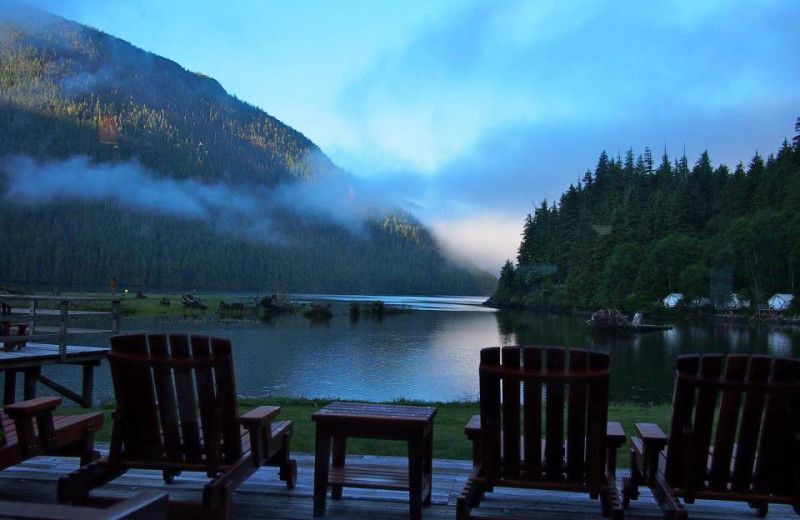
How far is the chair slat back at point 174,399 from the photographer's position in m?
3.43

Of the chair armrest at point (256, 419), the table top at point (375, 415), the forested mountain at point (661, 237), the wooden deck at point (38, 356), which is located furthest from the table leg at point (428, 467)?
the forested mountain at point (661, 237)

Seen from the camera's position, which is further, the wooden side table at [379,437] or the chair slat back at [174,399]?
the wooden side table at [379,437]

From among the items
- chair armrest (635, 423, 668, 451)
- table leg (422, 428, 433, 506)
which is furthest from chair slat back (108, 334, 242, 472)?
chair armrest (635, 423, 668, 451)

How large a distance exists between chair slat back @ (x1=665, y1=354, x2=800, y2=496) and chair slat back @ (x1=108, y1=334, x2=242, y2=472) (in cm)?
246

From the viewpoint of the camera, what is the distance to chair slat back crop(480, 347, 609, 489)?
3.23 meters

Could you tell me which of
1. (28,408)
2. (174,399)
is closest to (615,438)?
(174,399)

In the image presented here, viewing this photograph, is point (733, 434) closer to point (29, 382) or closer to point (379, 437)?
point (379, 437)

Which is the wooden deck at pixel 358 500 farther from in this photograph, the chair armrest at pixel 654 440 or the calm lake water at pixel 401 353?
the calm lake water at pixel 401 353

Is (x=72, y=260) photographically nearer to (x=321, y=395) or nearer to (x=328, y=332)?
(x=328, y=332)

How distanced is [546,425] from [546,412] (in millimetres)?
67

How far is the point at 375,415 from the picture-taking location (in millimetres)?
3771

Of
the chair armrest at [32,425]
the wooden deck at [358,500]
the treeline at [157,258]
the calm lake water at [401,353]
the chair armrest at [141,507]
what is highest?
the treeline at [157,258]

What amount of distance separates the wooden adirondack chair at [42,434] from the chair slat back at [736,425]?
3.60 m

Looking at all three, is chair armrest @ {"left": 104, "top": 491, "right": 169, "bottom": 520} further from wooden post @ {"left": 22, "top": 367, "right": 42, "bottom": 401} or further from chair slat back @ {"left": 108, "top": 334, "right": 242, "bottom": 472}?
wooden post @ {"left": 22, "top": 367, "right": 42, "bottom": 401}
